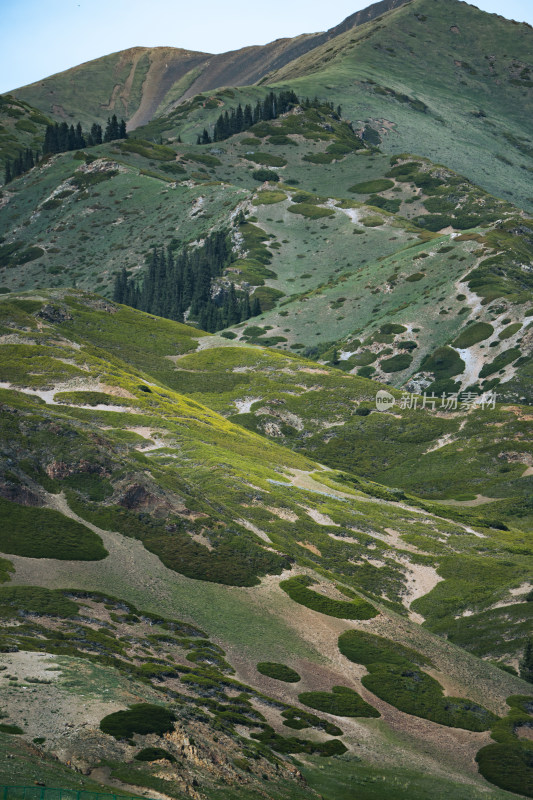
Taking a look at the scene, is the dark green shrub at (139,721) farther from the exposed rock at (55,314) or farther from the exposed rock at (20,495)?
the exposed rock at (55,314)

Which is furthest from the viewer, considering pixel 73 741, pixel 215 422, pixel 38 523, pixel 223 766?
pixel 215 422

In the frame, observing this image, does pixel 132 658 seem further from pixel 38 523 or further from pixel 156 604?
pixel 38 523

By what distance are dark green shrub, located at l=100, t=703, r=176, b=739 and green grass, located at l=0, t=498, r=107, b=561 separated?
2511 centimetres

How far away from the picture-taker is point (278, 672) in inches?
2203

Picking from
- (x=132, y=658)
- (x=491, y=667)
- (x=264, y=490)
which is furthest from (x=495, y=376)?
(x=132, y=658)

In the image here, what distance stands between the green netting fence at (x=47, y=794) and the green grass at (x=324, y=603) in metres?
38.4

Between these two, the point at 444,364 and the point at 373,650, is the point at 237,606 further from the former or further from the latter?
the point at 444,364

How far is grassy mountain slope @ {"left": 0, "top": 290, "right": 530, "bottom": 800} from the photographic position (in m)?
41.1

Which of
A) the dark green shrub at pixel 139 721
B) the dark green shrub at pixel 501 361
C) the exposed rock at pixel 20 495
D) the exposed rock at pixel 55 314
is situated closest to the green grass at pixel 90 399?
the exposed rock at pixel 20 495

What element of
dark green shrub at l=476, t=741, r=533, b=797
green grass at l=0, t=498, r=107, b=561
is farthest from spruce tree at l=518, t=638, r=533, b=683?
green grass at l=0, t=498, r=107, b=561

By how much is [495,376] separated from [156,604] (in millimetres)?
136085

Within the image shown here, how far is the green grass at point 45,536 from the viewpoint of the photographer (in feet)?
206

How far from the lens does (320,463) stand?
14450 cm

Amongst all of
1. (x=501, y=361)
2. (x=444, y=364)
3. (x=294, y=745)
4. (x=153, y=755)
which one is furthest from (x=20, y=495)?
(x=444, y=364)
